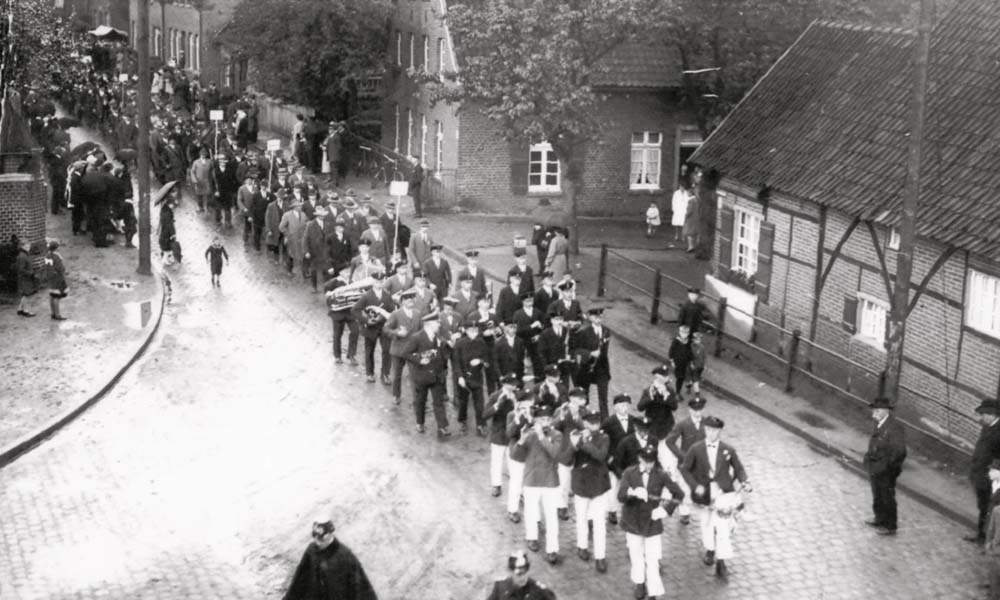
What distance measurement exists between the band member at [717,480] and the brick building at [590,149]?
22612 mm

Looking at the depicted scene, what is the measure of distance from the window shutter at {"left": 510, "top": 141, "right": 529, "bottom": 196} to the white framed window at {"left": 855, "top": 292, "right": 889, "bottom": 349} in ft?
54.7

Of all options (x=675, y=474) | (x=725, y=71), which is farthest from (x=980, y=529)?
(x=725, y=71)

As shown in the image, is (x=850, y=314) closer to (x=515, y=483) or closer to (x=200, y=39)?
(x=515, y=483)

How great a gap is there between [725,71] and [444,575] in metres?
20.7

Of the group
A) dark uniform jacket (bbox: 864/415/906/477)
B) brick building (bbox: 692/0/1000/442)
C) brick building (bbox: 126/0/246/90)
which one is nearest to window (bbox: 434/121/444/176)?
brick building (bbox: 692/0/1000/442)

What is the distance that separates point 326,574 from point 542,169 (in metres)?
27.1

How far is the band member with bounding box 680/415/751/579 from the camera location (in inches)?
592

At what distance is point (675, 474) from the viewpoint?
16312 millimetres

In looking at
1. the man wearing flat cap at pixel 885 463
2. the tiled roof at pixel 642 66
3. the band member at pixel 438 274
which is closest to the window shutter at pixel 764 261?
the band member at pixel 438 274

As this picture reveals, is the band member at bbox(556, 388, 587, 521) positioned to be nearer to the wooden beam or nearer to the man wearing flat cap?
the man wearing flat cap

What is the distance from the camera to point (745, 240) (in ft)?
87.4

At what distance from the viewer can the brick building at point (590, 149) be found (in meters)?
37.8

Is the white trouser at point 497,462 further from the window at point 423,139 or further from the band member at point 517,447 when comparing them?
the window at point 423,139

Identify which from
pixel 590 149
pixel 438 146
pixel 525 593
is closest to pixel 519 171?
pixel 590 149
